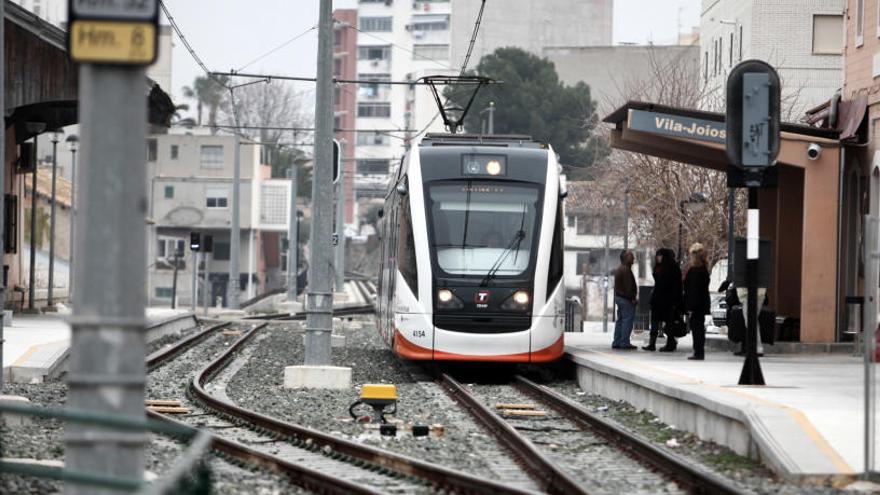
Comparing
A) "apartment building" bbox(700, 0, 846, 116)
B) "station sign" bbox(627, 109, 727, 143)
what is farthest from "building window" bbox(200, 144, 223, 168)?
"station sign" bbox(627, 109, 727, 143)

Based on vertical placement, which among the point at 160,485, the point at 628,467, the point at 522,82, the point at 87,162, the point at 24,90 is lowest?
the point at 628,467

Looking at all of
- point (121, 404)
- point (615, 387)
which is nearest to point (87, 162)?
point (121, 404)

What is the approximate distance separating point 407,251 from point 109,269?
16.1 meters

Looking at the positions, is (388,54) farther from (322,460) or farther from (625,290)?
(322,460)

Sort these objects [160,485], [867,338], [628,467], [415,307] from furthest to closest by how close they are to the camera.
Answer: [415,307], [628,467], [867,338], [160,485]

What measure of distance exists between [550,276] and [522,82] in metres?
70.8

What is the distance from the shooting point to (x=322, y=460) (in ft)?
42.3

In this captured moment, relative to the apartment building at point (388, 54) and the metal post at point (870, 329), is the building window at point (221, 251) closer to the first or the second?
the apartment building at point (388, 54)

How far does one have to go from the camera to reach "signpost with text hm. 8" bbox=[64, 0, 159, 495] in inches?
255

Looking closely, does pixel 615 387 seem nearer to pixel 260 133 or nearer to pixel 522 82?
pixel 522 82

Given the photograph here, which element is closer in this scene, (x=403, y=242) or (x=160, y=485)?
(x=160, y=485)

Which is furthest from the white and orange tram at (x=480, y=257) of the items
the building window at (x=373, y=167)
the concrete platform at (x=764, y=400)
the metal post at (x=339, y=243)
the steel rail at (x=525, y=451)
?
the building window at (x=373, y=167)

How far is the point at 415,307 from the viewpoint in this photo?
870 inches

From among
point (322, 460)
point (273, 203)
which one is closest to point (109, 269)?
point (322, 460)
